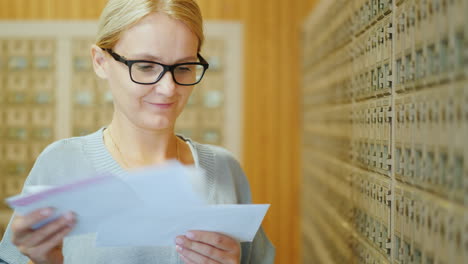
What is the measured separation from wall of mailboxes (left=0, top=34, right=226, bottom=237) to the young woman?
2245 millimetres

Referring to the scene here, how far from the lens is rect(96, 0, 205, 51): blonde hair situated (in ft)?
4.27

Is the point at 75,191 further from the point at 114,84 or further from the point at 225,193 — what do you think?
the point at 225,193

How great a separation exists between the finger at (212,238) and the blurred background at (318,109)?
472 mm

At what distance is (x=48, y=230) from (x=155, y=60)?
51cm

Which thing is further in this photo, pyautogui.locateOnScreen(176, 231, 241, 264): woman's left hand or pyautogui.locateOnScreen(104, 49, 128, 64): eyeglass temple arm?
pyautogui.locateOnScreen(104, 49, 128, 64): eyeglass temple arm

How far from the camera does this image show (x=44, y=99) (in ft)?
12.2

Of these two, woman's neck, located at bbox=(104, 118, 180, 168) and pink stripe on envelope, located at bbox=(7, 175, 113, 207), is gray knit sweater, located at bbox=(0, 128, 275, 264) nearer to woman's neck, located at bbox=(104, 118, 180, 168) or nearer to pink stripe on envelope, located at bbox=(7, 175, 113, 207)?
woman's neck, located at bbox=(104, 118, 180, 168)

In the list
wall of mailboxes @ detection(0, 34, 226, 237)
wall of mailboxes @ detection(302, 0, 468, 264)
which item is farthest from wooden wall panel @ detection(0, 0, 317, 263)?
wall of mailboxes @ detection(302, 0, 468, 264)

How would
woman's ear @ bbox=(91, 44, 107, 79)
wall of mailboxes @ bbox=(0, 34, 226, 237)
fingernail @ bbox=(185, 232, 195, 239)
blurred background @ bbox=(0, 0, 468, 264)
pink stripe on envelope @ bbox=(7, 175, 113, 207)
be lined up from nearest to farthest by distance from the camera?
pink stripe on envelope @ bbox=(7, 175, 113, 207) → blurred background @ bbox=(0, 0, 468, 264) → fingernail @ bbox=(185, 232, 195, 239) → woman's ear @ bbox=(91, 44, 107, 79) → wall of mailboxes @ bbox=(0, 34, 226, 237)

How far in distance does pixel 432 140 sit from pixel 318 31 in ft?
6.51

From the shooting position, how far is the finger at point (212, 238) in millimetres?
1178

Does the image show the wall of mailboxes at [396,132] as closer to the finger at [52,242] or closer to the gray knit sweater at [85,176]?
the gray knit sweater at [85,176]

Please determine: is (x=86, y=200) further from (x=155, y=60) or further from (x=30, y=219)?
(x=155, y=60)

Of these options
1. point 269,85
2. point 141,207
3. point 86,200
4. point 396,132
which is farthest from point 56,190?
point 269,85
